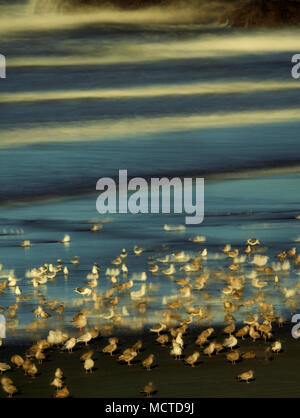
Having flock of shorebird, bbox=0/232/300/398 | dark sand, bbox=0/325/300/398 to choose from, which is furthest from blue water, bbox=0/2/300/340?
dark sand, bbox=0/325/300/398

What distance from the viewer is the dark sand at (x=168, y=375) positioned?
7.66 metres

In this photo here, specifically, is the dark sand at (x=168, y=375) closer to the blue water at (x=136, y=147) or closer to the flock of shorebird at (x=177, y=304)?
the flock of shorebird at (x=177, y=304)

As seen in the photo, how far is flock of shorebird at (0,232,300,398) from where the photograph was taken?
8289 millimetres

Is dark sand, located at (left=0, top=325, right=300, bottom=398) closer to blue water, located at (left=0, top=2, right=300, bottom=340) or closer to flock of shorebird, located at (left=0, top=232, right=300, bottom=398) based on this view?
flock of shorebird, located at (left=0, top=232, right=300, bottom=398)

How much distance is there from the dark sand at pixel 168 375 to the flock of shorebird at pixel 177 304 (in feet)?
0.18

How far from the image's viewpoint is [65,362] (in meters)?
8.24

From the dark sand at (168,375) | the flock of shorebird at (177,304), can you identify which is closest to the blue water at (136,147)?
the flock of shorebird at (177,304)

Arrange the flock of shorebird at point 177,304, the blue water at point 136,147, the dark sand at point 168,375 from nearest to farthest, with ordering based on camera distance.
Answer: the dark sand at point 168,375 → the flock of shorebird at point 177,304 → the blue water at point 136,147

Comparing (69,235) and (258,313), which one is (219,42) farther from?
(258,313)

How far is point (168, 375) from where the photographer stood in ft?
26.2

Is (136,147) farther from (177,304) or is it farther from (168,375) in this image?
(168,375)

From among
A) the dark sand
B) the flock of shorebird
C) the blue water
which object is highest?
the blue water

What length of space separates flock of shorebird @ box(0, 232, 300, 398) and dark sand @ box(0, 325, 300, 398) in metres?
0.05
